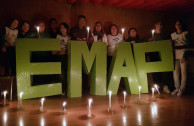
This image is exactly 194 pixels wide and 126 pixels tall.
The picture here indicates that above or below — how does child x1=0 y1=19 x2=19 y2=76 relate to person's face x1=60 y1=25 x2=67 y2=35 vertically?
below

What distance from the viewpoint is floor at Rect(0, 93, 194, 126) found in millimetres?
2180

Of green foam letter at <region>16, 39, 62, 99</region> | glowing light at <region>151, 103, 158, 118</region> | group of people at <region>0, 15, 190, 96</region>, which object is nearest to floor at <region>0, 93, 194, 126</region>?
glowing light at <region>151, 103, 158, 118</region>

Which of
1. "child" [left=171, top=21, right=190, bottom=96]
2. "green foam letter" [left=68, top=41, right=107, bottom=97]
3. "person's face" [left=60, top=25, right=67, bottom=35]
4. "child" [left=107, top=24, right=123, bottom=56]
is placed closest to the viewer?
"green foam letter" [left=68, top=41, right=107, bottom=97]

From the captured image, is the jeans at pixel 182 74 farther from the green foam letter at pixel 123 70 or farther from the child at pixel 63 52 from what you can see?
the child at pixel 63 52

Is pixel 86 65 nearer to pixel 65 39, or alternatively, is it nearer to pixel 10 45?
pixel 65 39

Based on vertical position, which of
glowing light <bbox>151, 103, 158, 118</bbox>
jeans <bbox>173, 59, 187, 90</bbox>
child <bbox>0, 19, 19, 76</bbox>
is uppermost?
child <bbox>0, 19, 19, 76</bbox>

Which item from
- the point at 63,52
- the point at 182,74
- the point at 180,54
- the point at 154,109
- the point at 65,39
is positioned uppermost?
the point at 65,39

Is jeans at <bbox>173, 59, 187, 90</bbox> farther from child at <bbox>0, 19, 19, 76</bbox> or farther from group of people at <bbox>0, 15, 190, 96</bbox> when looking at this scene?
child at <bbox>0, 19, 19, 76</bbox>

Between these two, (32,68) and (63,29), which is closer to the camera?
(32,68)

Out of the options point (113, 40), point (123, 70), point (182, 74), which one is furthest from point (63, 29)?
point (182, 74)

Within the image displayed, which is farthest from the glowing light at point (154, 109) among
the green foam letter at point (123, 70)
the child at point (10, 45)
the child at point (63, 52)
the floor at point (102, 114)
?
the child at point (10, 45)

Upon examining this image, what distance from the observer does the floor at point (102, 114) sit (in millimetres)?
2180

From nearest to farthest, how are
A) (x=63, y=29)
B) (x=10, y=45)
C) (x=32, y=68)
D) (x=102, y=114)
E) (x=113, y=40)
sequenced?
1. (x=102, y=114)
2. (x=32, y=68)
3. (x=10, y=45)
4. (x=63, y=29)
5. (x=113, y=40)

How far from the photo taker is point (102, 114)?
8.29 ft
